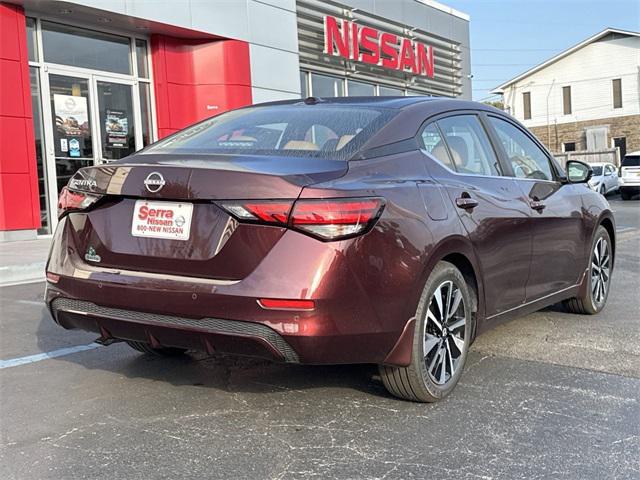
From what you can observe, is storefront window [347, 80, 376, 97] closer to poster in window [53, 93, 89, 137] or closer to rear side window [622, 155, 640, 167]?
poster in window [53, 93, 89, 137]

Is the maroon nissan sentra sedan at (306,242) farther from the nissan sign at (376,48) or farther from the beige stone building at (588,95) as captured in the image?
the beige stone building at (588,95)

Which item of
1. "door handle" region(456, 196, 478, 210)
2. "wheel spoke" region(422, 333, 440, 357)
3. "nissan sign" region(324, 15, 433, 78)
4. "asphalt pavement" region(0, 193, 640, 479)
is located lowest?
"asphalt pavement" region(0, 193, 640, 479)

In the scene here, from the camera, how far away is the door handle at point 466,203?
3.47 m

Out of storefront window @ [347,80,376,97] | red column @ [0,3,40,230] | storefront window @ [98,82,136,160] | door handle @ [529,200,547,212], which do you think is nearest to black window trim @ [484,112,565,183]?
door handle @ [529,200,547,212]

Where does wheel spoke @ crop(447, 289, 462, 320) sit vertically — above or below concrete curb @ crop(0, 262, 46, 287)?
above

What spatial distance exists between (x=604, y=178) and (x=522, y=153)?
23.3 m

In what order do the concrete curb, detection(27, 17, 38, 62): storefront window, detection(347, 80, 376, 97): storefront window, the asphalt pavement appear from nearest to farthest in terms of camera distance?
1. the asphalt pavement
2. the concrete curb
3. detection(27, 17, 38, 62): storefront window
4. detection(347, 80, 376, 97): storefront window

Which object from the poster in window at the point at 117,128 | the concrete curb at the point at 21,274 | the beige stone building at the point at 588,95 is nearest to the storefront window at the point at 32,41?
the poster in window at the point at 117,128

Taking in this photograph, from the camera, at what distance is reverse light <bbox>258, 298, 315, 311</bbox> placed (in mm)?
2746

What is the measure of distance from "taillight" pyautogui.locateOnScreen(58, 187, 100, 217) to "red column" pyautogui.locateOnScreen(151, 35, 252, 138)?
1123cm

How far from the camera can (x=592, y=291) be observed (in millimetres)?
5230

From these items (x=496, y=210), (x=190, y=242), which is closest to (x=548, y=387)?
(x=496, y=210)

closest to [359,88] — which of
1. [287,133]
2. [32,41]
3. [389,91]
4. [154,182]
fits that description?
[389,91]

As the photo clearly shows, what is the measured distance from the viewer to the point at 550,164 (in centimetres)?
484
